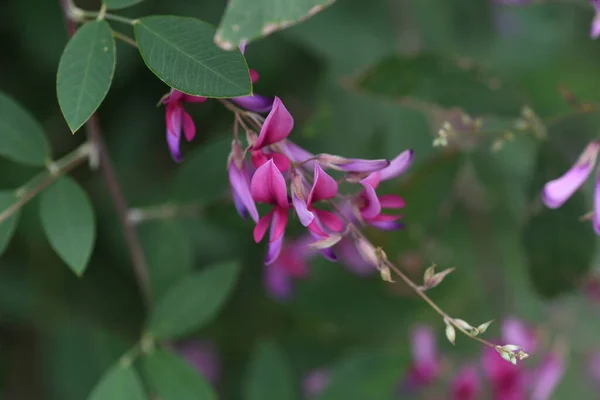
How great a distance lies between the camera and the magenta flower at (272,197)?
0.88 m

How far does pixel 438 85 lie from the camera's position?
136cm

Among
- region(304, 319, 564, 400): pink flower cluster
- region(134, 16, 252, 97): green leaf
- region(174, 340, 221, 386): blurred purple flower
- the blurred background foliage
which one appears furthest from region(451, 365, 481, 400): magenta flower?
region(134, 16, 252, 97): green leaf

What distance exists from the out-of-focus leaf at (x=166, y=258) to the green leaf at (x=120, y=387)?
22 cm

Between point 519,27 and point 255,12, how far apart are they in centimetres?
174

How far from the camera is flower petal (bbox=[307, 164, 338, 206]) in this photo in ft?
2.92

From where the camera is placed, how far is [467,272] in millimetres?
1945

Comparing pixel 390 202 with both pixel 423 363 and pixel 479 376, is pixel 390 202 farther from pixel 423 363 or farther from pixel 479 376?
pixel 479 376

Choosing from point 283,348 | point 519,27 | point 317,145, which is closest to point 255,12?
point 317,145

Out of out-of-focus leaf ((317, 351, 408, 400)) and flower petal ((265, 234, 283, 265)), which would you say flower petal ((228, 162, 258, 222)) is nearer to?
flower petal ((265, 234, 283, 265))

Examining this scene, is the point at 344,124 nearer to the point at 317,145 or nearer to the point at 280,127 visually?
the point at 317,145

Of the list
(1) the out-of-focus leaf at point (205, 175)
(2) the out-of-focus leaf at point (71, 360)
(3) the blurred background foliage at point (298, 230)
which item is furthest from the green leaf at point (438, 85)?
(2) the out-of-focus leaf at point (71, 360)

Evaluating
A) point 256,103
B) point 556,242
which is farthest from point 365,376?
point 256,103

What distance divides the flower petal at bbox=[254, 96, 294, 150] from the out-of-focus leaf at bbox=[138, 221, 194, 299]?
60cm

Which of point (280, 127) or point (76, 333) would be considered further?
point (76, 333)
